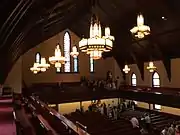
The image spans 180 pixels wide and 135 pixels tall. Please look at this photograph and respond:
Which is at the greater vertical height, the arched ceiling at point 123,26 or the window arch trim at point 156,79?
the arched ceiling at point 123,26

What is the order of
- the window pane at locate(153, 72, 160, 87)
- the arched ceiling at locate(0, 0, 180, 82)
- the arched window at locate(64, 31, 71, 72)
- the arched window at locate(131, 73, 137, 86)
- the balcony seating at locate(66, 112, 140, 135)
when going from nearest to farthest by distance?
the arched ceiling at locate(0, 0, 180, 82) → the balcony seating at locate(66, 112, 140, 135) → the window pane at locate(153, 72, 160, 87) → the arched window at locate(64, 31, 71, 72) → the arched window at locate(131, 73, 137, 86)

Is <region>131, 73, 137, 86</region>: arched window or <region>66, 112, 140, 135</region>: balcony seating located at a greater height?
<region>131, 73, 137, 86</region>: arched window

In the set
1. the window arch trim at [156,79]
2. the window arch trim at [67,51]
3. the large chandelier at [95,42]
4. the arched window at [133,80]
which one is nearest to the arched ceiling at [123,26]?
the window arch trim at [67,51]

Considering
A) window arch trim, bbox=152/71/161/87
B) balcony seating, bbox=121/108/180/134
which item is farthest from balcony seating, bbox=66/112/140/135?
window arch trim, bbox=152/71/161/87

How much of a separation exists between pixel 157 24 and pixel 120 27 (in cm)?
360

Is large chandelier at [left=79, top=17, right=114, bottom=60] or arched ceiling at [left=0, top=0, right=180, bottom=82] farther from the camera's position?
arched ceiling at [left=0, top=0, right=180, bottom=82]

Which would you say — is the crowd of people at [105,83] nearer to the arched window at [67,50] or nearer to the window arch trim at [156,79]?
the arched window at [67,50]

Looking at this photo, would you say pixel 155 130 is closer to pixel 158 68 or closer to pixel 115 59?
pixel 158 68

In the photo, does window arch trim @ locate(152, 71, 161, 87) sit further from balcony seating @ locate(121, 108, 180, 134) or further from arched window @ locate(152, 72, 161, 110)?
balcony seating @ locate(121, 108, 180, 134)

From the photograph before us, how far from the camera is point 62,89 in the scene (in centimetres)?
2123

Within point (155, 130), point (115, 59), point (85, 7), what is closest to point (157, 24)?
point (85, 7)

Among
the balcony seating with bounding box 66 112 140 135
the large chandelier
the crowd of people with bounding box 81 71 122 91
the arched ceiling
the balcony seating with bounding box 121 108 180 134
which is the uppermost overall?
the arched ceiling

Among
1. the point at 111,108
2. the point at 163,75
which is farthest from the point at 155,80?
the point at 111,108

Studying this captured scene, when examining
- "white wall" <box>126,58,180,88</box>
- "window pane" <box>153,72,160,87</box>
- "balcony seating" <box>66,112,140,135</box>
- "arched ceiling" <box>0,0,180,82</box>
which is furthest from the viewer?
"window pane" <box>153,72,160,87</box>
